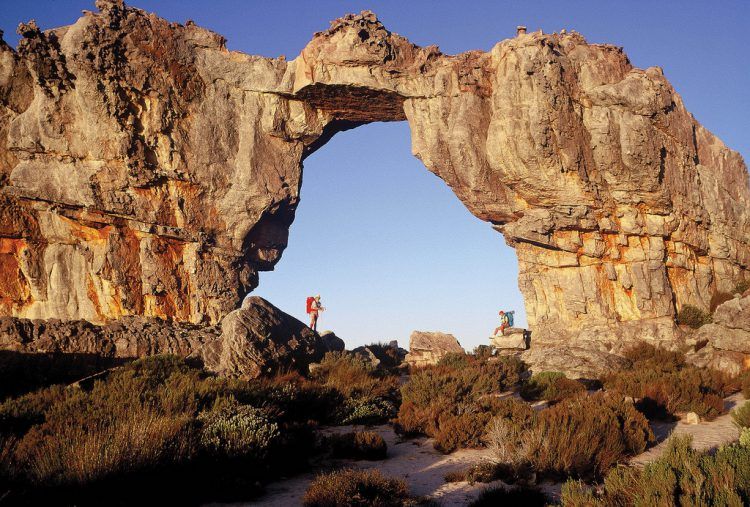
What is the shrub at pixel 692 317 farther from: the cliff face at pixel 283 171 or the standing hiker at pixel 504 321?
the standing hiker at pixel 504 321

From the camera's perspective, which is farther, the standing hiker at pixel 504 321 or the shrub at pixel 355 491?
the standing hiker at pixel 504 321

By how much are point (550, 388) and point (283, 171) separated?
1680cm

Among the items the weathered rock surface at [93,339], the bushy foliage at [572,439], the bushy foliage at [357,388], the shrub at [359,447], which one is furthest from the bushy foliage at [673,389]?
the weathered rock surface at [93,339]

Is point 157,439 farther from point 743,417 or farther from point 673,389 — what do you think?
point 673,389

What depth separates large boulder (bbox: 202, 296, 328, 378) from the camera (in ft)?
51.7

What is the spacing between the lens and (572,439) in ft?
28.3

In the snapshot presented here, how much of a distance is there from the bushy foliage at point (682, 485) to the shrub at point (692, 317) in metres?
20.0

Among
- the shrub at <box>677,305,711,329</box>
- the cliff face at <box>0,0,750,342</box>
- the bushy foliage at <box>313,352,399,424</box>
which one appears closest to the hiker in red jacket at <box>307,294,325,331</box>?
the cliff face at <box>0,0,750,342</box>

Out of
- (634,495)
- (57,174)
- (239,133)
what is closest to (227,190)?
(239,133)

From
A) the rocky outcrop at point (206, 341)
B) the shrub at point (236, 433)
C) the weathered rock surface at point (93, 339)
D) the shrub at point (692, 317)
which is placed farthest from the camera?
the shrub at point (692, 317)

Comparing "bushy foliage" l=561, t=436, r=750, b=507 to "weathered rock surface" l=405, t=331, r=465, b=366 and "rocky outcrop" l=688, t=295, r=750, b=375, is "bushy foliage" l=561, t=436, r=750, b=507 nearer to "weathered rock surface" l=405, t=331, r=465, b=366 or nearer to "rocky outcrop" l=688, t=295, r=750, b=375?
"rocky outcrop" l=688, t=295, r=750, b=375

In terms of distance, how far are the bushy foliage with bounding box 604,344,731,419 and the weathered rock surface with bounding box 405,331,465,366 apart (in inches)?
304

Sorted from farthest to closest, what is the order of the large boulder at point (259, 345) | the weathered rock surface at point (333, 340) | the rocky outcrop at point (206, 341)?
the weathered rock surface at point (333, 340), the rocky outcrop at point (206, 341), the large boulder at point (259, 345)

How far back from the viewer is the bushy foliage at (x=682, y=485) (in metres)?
5.19
